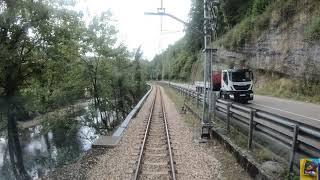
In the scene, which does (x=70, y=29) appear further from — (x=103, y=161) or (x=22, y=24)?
(x=103, y=161)

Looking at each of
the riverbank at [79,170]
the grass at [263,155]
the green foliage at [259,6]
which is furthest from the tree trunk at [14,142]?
the green foliage at [259,6]

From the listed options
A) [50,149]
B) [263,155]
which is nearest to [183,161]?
[263,155]

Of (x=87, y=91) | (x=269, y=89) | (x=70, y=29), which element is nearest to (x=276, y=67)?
(x=269, y=89)

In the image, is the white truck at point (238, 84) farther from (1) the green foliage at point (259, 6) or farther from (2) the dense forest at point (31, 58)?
(1) the green foliage at point (259, 6)

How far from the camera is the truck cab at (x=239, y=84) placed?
2550 centimetres

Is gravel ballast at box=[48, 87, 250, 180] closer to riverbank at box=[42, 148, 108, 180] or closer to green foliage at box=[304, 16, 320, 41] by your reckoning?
riverbank at box=[42, 148, 108, 180]

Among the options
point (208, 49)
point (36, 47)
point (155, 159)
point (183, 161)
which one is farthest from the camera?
point (36, 47)

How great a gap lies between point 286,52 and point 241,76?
9023 mm

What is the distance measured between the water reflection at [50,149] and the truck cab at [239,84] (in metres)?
10.9

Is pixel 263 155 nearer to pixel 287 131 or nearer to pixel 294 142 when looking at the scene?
pixel 287 131

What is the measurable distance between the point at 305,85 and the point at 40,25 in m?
22.1

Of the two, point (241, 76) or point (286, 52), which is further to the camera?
point (286, 52)

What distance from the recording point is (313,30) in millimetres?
27438

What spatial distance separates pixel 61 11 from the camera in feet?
50.5
